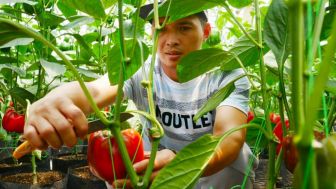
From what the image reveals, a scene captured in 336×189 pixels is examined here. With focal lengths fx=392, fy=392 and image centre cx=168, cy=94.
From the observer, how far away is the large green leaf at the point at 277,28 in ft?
1.72

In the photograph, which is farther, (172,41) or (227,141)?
(172,41)

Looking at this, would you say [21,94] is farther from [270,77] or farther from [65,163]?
[270,77]

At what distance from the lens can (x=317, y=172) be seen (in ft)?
0.97

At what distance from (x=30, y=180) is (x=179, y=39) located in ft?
2.72

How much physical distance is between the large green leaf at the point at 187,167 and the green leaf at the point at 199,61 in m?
0.22

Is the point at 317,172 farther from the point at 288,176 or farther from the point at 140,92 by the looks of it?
the point at 288,176

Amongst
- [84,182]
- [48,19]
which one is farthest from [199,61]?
[84,182]

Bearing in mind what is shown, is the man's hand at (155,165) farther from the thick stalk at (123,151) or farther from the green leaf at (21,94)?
the green leaf at (21,94)

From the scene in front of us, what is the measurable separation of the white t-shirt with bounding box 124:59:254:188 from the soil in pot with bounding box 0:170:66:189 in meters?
0.45

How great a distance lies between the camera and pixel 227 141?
848 millimetres

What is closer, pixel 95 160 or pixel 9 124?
pixel 95 160

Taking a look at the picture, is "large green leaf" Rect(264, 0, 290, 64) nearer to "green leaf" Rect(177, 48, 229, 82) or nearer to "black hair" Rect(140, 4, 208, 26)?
"green leaf" Rect(177, 48, 229, 82)

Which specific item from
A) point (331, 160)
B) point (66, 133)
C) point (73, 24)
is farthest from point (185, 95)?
point (331, 160)

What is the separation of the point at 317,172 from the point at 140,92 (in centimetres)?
96
